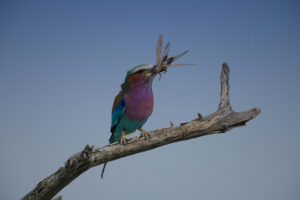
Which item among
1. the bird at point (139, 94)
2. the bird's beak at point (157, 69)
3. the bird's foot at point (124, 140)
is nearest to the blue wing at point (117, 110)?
the bird at point (139, 94)

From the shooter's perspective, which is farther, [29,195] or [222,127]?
[222,127]

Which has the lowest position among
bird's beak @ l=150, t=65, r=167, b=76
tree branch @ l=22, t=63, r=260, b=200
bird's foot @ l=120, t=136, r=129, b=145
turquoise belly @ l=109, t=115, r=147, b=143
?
tree branch @ l=22, t=63, r=260, b=200

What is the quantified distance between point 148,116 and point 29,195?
6.52ft

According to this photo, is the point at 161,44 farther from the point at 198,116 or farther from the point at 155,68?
the point at 198,116

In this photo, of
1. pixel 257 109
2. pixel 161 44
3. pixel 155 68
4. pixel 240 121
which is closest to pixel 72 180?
pixel 155 68

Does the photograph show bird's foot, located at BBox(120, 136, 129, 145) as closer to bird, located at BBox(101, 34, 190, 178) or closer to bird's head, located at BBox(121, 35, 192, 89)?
bird, located at BBox(101, 34, 190, 178)

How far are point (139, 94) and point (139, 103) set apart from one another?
13 cm

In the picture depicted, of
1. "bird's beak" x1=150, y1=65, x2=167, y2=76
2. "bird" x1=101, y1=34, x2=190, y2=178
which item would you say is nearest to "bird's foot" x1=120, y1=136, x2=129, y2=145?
"bird" x1=101, y1=34, x2=190, y2=178

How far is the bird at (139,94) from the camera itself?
172 inches

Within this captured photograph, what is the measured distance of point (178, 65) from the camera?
175 inches

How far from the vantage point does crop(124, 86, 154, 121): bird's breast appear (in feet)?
14.6

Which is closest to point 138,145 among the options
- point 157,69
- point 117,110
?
A: point 117,110

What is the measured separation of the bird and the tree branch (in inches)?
5.6

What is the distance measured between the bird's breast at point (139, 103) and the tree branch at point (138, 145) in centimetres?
32
